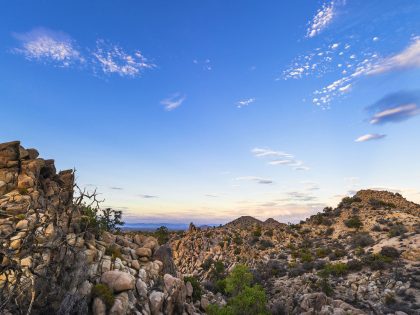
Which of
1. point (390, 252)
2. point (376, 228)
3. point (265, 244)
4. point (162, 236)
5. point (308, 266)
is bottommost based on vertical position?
point (308, 266)

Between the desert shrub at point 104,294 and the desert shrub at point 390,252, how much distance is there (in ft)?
125

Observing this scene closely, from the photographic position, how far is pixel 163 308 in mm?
26391

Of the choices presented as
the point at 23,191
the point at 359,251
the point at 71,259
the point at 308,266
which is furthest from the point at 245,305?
the point at 359,251

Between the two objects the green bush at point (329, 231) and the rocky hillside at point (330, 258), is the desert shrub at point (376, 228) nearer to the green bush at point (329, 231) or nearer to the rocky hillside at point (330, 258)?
the rocky hillside at point (330, 258)

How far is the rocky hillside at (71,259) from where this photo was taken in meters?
20.1

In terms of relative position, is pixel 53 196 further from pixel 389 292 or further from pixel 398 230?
pixel 398 230

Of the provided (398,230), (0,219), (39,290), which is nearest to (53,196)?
(0,219)

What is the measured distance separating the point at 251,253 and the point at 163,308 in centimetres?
3526

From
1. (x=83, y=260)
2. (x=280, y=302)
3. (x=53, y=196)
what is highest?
(x=53, y=196)

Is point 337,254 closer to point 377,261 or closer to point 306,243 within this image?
point 377,261

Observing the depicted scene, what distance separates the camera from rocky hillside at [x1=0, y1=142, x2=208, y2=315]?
66.0ft

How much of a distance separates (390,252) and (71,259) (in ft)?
134

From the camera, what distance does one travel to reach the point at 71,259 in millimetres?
24125

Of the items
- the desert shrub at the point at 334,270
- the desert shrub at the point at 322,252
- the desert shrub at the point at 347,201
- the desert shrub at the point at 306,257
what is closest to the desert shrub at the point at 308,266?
the desert shrub at the point at 306,257
